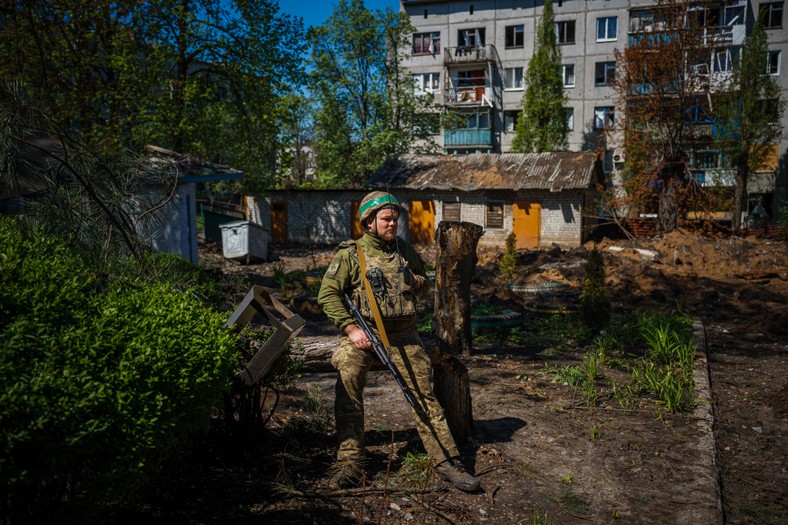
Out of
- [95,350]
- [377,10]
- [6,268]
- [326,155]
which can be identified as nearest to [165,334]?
[95,350]

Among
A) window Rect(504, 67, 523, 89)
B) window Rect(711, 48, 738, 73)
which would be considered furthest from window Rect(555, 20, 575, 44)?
window Rect(711, 48, 738, 73)

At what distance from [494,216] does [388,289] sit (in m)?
20.6

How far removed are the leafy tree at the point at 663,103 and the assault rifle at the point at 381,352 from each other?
66.6 ft

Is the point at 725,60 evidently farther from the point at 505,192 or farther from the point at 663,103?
the point at 505,192

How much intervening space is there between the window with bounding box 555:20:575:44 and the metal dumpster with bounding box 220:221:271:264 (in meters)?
23.0

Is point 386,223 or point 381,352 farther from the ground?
point 386,223

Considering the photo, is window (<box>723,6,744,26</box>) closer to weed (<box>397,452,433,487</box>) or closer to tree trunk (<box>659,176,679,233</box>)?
tree trunk (<box>659,176,679,233</box>)

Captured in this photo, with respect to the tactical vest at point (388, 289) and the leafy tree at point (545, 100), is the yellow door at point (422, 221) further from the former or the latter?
the tactical vest at point (388, 289)

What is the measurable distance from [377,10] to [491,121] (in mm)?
9736

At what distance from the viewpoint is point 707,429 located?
16.9 feet

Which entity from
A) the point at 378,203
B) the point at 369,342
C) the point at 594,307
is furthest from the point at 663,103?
the point at 369,342

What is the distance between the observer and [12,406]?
223 cm

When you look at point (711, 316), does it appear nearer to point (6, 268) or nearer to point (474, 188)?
point (6, 268)

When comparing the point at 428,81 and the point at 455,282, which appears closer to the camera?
the point at 455,282
